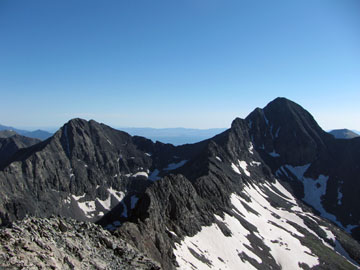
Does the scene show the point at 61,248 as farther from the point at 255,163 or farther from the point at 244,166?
Answer: the point at 255,163

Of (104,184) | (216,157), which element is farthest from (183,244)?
(104,184)

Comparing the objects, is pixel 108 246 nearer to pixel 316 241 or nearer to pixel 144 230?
pixel 144 230

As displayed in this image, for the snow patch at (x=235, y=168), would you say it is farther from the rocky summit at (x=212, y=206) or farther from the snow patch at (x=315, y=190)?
the snow patch at (x=315, y=190)

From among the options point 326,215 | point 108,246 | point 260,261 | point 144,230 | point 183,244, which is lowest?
point 326,215

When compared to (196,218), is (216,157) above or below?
above

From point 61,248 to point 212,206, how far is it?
74.8m

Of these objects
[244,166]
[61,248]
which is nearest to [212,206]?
[61,248]

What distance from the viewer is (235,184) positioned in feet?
437

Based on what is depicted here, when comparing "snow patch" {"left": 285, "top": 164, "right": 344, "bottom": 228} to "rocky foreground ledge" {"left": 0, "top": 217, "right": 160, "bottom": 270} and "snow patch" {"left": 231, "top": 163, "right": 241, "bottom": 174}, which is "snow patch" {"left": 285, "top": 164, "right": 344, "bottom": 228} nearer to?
"snow patch" {"left": 231, "top": 163, "right": 241, "bottom": 174}

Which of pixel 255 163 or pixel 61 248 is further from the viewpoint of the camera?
pixel 255 163

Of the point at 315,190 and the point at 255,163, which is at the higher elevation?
the point at 255,163

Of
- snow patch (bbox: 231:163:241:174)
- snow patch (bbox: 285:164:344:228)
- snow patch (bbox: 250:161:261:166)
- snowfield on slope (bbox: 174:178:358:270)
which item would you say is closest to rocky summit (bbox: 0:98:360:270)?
snowfield on slope (bbox: 174:178:358:270)

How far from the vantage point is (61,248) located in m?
27.3

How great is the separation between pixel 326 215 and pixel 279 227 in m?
68.7
